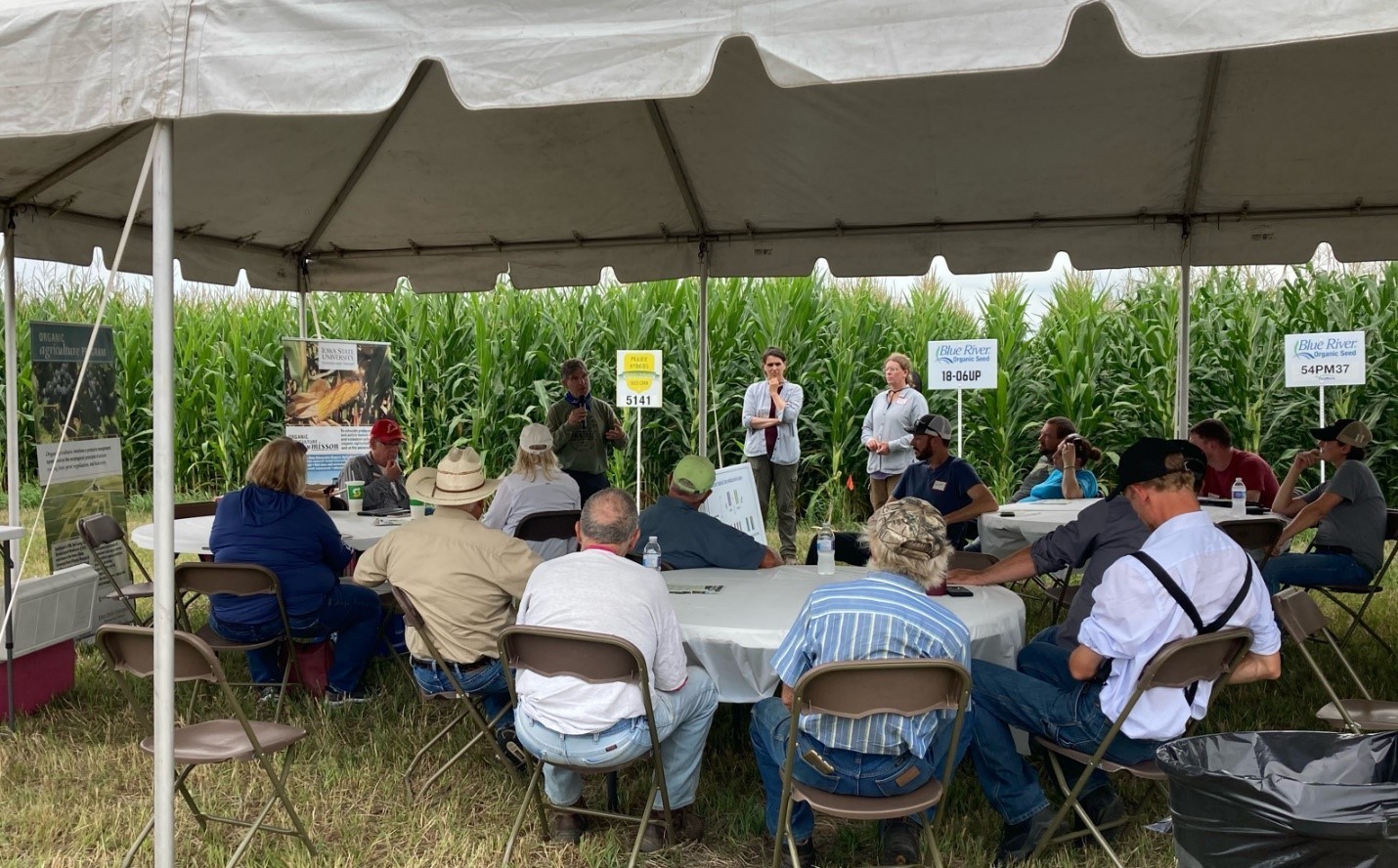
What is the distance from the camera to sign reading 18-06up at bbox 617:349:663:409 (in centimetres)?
934

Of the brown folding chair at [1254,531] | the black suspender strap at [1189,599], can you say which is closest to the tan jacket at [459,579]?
the black suspender strap at [1189,599]

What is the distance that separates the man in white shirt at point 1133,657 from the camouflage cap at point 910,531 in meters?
0.49

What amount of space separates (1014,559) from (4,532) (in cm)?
407

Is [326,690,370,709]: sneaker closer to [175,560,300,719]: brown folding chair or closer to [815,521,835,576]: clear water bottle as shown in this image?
[175,560,300,719]: brown folding chair

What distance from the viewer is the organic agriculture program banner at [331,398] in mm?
8648

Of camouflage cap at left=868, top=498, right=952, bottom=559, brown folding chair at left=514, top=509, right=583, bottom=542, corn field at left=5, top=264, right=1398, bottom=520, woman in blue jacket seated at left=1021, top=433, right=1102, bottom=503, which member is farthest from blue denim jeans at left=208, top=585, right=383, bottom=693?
corn field at left=5, top=264, right=1398, bottom=520

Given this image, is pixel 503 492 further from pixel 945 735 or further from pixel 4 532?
pixel 945 735

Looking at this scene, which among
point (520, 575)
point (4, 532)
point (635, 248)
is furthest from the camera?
point (635, 248)

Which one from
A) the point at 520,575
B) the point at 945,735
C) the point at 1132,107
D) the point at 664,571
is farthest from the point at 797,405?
the point at 945,735

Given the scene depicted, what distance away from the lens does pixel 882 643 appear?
9.14 ft

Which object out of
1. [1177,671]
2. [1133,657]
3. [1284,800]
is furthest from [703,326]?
[1284,800]

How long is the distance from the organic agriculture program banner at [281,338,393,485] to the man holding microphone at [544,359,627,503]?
214cm

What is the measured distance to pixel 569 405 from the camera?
7898mm

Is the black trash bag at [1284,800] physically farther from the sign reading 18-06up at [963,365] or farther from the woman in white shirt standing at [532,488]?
the sign reading 18-06up at [963,365]
